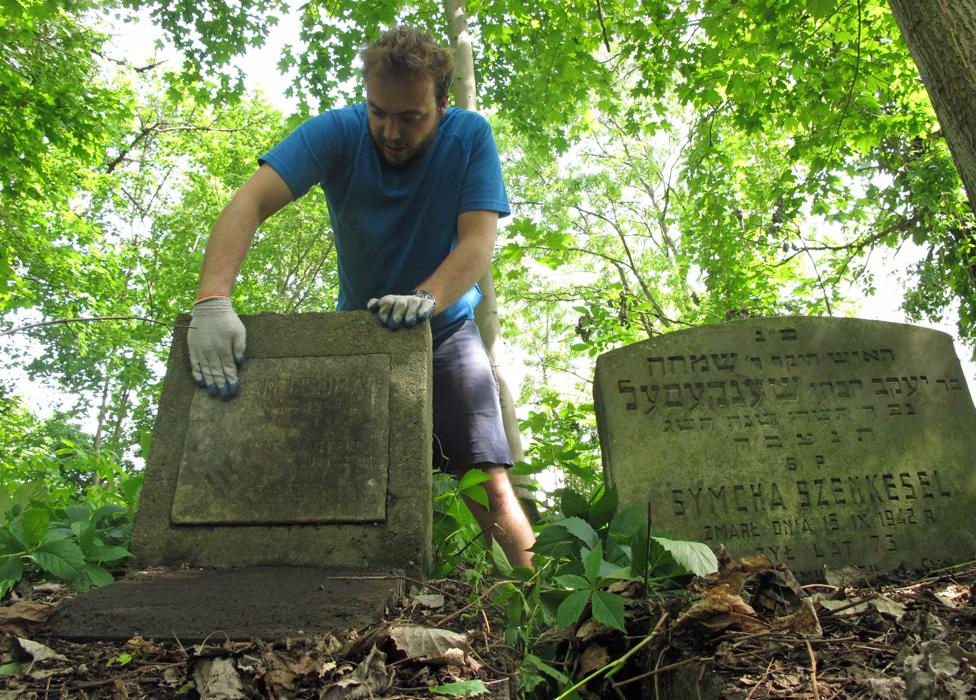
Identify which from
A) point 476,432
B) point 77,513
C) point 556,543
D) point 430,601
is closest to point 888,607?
point 556,543

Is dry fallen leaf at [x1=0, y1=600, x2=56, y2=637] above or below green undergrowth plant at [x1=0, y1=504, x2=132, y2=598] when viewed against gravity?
below

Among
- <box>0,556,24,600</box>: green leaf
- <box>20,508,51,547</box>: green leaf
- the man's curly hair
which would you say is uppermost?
the man's curly hair

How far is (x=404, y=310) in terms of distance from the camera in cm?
267

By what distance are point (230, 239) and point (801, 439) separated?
2.59 metres

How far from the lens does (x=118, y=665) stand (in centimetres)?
170

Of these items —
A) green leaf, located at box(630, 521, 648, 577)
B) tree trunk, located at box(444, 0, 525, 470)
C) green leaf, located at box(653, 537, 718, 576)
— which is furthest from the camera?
tree trunk, located at box(444, 0, 525, 470)

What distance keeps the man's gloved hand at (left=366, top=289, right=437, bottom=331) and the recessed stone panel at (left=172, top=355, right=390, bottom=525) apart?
15 cm

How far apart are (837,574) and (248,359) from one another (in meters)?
2.48

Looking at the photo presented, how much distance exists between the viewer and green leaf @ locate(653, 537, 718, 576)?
189cm

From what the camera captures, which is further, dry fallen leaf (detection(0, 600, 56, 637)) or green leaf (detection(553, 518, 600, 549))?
green leaf (detection(553, 518, 600, 549))

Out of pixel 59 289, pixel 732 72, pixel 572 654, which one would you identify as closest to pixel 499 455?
pixel 572 654

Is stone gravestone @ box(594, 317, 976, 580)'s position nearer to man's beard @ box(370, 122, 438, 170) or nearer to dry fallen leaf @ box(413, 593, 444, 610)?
dry fallen leaf @ box(413, 593, 444, 610)

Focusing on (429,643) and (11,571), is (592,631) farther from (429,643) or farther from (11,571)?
(11,571)

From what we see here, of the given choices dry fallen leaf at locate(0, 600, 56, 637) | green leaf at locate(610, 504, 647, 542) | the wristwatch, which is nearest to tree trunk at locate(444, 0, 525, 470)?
the wristwatch
